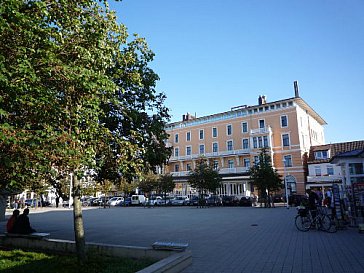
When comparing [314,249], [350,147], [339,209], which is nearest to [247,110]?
[350,147]

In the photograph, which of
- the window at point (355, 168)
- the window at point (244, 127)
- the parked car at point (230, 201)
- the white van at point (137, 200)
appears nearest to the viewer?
the window at point (355, 168)

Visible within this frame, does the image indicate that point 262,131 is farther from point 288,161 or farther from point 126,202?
point 126,202

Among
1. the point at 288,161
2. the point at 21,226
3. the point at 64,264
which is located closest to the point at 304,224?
the point at 64,264

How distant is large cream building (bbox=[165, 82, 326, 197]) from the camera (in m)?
49.4

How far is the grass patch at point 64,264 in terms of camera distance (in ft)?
24.4

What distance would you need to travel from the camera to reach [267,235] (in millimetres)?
12734

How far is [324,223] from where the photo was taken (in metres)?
13.5

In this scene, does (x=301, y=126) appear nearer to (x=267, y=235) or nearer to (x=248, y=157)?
(x=248, y=157)

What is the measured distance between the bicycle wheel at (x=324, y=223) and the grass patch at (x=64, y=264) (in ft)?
28.6

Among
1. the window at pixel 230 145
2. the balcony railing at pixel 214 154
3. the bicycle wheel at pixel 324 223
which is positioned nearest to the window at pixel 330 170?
the balcony railing at pixel 214 154

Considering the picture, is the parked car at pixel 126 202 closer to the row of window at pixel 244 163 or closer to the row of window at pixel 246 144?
the row of window at pixel 244 163

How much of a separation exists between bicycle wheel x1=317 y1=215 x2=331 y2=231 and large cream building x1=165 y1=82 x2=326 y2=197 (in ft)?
105

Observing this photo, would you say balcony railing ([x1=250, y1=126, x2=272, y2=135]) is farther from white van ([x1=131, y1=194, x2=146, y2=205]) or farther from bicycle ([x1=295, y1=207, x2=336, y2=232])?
bicycle ([x1=295, y1=207, x2=336, y2=232])

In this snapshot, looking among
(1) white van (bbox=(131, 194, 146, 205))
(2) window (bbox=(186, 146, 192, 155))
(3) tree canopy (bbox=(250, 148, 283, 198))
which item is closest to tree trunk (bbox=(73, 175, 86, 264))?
(3) tree canopy (bbox=(250, 148, 283, 198))
